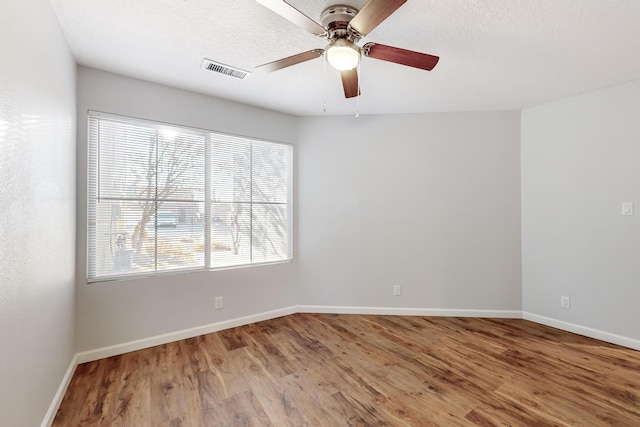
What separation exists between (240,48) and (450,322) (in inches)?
140

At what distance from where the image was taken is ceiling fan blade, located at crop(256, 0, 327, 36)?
4.41 feet

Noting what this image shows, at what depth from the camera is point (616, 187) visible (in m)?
2.78

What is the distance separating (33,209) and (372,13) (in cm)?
201

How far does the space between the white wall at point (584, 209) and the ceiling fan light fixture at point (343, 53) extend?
9.39 ft

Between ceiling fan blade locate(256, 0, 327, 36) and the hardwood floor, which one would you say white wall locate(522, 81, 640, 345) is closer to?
the hardwood floor

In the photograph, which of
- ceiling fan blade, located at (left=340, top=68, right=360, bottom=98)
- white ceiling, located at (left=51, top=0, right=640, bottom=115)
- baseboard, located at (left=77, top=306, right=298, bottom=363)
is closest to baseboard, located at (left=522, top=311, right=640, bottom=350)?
white ceiling, located at (left=51, top=0, right=640, bottom=115)

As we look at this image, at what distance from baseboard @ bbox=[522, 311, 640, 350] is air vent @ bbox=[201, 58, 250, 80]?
416 centimetres

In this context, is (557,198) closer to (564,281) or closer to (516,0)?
(564,281)

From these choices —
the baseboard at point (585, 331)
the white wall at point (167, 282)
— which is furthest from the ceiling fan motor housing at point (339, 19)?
the baseboard at point (585, 331)

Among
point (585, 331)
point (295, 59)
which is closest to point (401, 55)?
point (295, 59)

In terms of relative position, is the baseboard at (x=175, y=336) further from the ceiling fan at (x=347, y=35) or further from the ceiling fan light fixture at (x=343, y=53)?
the ceiling fan light fixture at (x=343, y=53)

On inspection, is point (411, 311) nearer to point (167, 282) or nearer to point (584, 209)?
point (584, 209)

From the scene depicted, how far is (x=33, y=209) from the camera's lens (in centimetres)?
146

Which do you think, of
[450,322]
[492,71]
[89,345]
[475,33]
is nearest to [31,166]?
[89,345]
